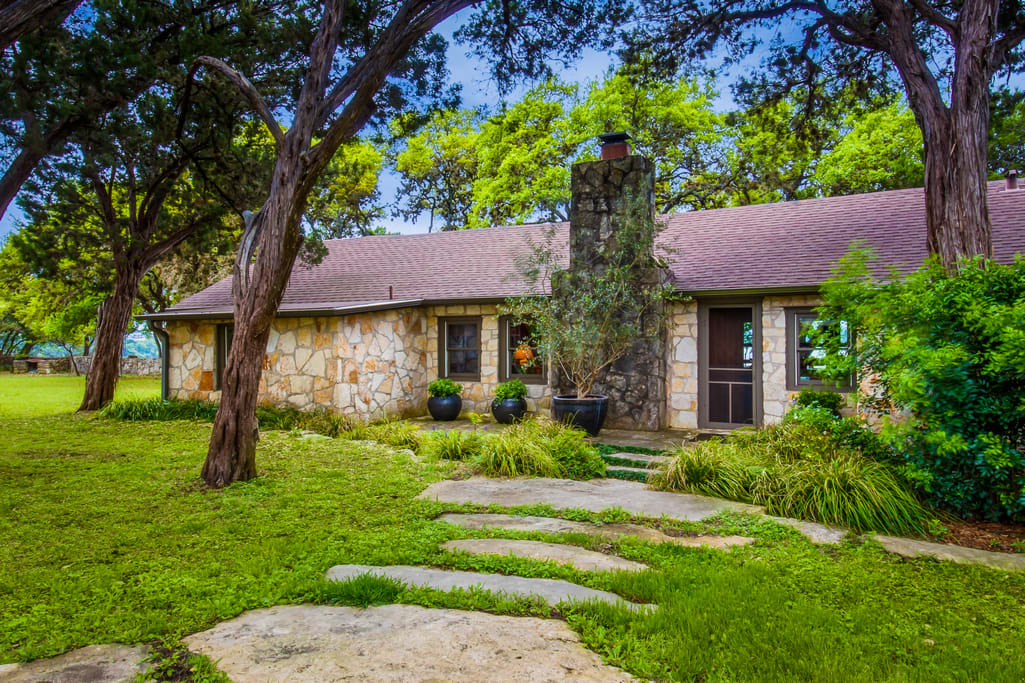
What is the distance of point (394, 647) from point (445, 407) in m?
8.59

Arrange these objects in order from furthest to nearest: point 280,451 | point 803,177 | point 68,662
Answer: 1. point 803,177
2. point 280,451
3. point 68,662

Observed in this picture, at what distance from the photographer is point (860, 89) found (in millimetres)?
10117

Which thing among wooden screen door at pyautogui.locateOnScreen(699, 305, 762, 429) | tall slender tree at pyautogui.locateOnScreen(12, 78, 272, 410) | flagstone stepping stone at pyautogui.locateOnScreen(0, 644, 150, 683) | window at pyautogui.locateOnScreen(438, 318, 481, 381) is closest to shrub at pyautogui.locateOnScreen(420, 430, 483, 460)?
window at pyautogui.locateOnScreen(438, 318, 481, 381)

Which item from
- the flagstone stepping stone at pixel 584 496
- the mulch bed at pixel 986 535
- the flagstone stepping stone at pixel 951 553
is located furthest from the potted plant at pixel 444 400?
the mulch bed at pixel 986 535

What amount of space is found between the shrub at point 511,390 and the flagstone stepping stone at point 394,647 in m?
7.67

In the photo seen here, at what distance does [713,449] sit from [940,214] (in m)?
4.06

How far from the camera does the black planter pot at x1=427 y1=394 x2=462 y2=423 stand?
11188 mm

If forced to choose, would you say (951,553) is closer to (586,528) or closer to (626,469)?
(586,528)

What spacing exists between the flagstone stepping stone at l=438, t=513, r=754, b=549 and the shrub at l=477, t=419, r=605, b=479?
1.66m

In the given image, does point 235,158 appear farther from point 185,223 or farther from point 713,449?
point 713,449

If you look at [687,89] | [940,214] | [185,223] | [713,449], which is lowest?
[713,449]

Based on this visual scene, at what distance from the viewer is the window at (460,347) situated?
1194 cm

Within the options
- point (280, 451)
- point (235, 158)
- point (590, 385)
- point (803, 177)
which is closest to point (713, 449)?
point (590, 385)

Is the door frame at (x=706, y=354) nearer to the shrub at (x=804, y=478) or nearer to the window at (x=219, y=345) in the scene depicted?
the shrub at (x=804, y=478)
